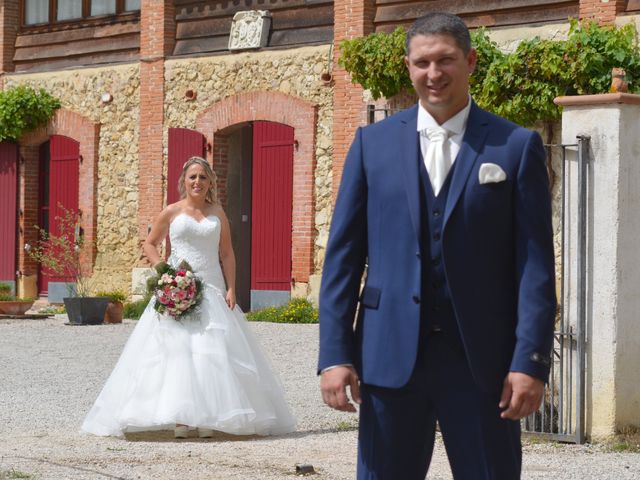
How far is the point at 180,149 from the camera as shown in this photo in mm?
18594

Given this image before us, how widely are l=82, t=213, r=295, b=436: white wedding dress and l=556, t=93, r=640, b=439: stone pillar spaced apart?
76.9 inches

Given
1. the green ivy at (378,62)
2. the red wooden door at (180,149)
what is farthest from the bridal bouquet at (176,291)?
the red wooden door at (180,149)

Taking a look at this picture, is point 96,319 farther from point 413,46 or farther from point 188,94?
point 413,46

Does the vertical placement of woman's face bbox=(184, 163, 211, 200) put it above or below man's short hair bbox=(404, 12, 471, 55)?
below

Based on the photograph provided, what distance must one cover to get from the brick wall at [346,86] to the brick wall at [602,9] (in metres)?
3.23

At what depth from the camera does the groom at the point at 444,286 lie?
3.37 m

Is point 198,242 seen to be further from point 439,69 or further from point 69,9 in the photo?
point 69,9

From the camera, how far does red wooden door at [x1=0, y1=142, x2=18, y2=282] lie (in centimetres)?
2119

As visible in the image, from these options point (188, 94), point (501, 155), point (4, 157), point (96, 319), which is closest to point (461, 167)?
point (501, 155)

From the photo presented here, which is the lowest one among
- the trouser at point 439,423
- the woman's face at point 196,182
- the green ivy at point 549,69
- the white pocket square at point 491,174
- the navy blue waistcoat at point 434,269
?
Answer: the trouser at point 439,423

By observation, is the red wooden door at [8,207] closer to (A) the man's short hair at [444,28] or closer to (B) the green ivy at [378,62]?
(B) the green ivy at [378,62]

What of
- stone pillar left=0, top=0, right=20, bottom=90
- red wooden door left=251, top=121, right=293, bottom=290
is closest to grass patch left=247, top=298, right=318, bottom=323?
red wooden door left=251, top=121, right=293, bottom=290

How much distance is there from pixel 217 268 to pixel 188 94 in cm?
1024

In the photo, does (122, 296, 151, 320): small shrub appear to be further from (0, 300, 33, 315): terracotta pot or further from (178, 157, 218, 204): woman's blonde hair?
(178, 157, 218, 204): woman's blonde hair
